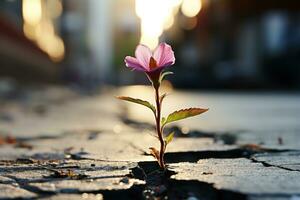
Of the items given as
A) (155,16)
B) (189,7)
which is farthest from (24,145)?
(155,16)

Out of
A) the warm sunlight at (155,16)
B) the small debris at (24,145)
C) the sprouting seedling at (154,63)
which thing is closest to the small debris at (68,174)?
the sprouting seedling at (154,63)

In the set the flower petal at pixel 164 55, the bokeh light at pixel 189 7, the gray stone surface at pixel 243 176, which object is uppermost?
the bokeh light at pixel 189 7

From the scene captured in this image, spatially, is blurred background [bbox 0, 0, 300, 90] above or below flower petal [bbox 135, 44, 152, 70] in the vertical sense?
above

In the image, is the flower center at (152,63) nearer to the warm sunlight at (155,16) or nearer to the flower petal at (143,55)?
the flower petal at (143,55)

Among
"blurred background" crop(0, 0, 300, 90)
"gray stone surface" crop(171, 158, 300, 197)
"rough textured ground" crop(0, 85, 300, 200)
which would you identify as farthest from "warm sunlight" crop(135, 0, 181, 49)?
"gray stone surface" crop(171, 158, 300, 197)

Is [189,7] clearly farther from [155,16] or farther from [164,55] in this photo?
[164,55]

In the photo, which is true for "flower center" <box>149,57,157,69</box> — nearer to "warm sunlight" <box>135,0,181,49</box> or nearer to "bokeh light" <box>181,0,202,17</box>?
"bokeh light" <box>181,0,202,17</box>

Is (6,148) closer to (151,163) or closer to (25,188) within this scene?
(151,163)
